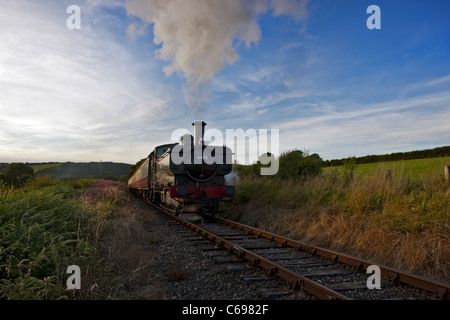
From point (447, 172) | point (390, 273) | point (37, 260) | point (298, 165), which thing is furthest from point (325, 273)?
point (298, 165)

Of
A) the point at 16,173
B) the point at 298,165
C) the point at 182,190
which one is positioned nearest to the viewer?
the point at 182,190

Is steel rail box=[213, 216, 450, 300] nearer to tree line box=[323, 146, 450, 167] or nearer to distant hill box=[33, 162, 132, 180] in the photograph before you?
tree line box=[323, 146, 450, 167]

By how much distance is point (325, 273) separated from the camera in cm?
426

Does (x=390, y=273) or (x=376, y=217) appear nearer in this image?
(x=390, y=273)

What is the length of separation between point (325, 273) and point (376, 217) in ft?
7.69

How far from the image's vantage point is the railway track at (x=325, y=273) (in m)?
3.46

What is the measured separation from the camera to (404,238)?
16.4 feet

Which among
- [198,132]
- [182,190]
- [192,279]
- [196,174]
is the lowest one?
[192,279]

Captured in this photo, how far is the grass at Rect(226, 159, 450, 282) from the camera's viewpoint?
4.59 m

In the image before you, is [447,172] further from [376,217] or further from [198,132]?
[198,132]

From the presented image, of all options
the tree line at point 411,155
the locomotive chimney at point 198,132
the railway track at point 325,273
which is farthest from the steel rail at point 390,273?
the tree line at point 411,155

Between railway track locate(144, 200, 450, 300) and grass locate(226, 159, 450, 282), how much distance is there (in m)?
0.66
